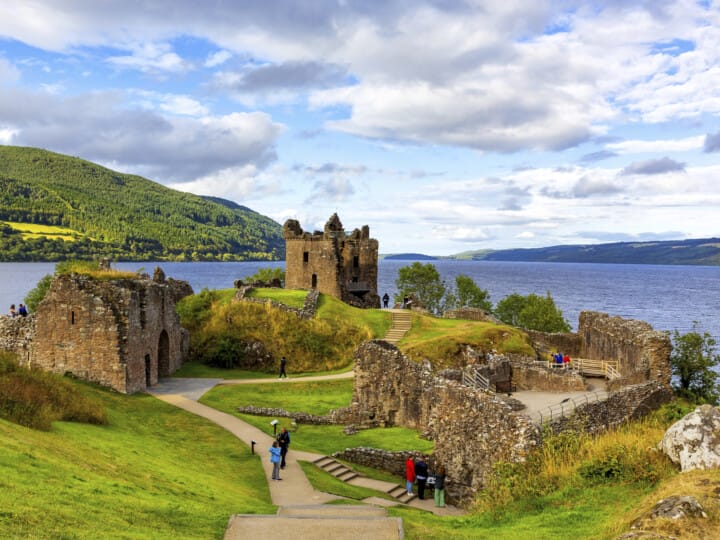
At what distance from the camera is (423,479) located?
75.0 feet

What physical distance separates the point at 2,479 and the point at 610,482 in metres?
13.3

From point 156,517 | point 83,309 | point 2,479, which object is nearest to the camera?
point 2,479

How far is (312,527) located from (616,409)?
51.0 feet

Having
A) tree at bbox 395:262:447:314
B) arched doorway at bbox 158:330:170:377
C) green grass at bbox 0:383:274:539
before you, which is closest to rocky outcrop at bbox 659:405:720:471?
green grass at bbox 0:383:274:539

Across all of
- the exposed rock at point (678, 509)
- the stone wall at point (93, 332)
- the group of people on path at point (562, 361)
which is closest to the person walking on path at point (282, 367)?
the stone wall at point (93, 332)

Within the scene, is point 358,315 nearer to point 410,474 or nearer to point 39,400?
point 410,474

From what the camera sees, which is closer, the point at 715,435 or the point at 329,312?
the point at 715,435

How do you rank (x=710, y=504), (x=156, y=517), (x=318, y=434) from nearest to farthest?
(x=710, y=504) < (x=156, y=517) < (x=318, y=434)

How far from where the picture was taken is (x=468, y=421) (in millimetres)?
22172

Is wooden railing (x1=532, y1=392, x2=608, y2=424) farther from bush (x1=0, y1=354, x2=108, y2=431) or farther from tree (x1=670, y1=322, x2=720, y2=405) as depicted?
tree (x1=670, y1=322, x2=720, y2=405)

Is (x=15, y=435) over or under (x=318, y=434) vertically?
over

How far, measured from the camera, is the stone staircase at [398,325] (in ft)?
168

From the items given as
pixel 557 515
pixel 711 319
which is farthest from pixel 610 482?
pixel 711 319

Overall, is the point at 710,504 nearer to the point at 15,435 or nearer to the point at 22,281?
the point at 15,435
